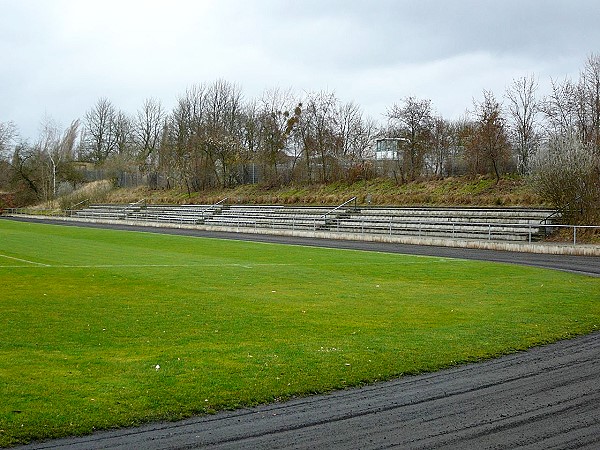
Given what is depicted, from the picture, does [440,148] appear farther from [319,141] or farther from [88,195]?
[88,195]

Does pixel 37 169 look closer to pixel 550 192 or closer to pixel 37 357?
pixel 550 192

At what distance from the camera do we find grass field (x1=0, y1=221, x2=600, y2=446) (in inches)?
281

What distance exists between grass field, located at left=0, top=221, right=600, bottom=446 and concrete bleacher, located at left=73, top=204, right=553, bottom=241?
12186mm

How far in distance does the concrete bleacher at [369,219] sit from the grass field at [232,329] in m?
12.2

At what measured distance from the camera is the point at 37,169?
294 ft

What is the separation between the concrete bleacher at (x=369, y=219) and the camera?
34.1 meters

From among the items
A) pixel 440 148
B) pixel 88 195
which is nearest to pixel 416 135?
pixel 440 148

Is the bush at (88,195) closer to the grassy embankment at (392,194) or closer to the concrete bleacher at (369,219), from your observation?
the grassy embankment at (392,194)

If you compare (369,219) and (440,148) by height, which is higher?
(440,148)

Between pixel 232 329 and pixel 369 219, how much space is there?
32641 mm

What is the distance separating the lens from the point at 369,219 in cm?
4303

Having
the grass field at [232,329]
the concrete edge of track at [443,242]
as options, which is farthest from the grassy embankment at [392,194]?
the grass field at [232,329]

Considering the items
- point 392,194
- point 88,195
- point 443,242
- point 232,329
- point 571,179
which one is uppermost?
point 88,195

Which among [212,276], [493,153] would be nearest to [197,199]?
[493,153]
